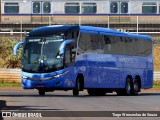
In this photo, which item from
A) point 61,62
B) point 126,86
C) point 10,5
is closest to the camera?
point 61,62

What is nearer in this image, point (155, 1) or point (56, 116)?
point (56, 116)

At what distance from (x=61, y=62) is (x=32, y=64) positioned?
5.32 ft

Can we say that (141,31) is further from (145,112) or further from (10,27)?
(145,112)

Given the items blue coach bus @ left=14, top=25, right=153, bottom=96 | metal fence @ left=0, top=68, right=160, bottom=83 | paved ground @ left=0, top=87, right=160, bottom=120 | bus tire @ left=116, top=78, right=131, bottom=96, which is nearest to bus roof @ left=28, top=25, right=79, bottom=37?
blue coach bus @ left=14, top=25, right=153, bottom=96

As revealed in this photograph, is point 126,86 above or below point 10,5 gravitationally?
below


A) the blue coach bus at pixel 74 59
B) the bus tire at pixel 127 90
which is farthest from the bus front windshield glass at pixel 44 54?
the bus tire at pixel 127 90

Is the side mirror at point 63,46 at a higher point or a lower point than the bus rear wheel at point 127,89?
higher

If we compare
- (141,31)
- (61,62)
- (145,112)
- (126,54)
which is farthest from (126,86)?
(141,31)

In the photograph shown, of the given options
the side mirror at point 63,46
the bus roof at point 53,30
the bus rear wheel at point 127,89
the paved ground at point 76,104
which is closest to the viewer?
the paved ground at point 76,104

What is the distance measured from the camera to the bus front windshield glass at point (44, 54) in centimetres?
3584

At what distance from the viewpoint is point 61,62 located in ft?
117

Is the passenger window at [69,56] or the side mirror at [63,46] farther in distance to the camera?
the passenger window at [69,56]

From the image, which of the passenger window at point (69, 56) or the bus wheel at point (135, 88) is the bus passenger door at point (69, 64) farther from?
the bus wheel at point (135, 88)

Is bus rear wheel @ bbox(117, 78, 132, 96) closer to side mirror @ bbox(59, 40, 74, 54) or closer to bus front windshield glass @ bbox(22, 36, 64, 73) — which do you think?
bus front windshield glass @ bbox(22, 36, 64, 73)
